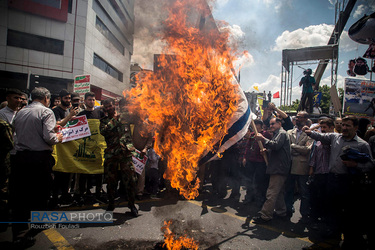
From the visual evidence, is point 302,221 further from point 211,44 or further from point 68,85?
point 68,85

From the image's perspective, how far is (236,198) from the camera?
652 cm

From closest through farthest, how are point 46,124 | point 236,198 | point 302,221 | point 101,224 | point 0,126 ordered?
point 0,126 → point 46,124 → point 101,224 → point 302,221 → point 236,198

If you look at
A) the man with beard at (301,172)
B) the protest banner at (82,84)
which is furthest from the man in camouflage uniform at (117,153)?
the protest banner at (82,84)

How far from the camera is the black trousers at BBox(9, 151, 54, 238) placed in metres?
3.50

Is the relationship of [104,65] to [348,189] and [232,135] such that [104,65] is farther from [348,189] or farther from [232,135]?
[348,189]

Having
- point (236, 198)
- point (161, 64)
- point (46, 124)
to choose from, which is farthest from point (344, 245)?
point (46, 124)

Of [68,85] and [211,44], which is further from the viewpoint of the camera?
[68,85]

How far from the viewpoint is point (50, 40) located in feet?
65.3

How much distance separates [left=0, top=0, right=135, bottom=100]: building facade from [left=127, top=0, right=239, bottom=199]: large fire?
1455 cm

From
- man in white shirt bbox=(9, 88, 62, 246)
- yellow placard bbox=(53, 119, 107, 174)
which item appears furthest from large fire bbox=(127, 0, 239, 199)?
yellow placard bbox=(53, 119, 107, 174)

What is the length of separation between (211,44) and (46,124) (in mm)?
2951

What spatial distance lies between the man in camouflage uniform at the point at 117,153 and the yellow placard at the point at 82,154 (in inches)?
46.1

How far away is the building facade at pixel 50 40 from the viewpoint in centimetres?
1834

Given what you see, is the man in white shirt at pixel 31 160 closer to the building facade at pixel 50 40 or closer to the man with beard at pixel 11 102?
the man with beard at pixel 11 102
